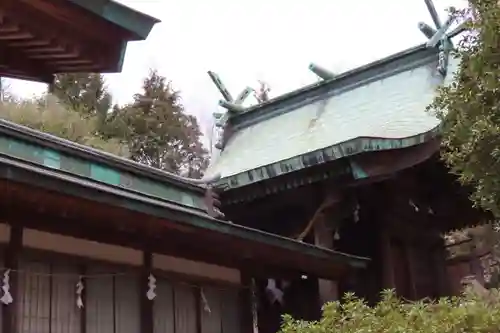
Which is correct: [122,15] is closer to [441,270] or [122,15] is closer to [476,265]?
[441,270]

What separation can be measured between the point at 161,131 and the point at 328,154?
20.4 m

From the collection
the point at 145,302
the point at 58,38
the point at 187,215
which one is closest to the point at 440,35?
the point at 187,215

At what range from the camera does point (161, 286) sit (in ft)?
26.6

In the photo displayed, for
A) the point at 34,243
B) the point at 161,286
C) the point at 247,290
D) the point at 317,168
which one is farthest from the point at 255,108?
the point at 34,243

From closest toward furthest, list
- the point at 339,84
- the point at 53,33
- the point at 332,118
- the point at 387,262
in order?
the point at 53,33, the point at 387,262, the point at 332,118, the point at 339,84

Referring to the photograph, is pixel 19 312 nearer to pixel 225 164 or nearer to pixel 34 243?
pixel 34 243

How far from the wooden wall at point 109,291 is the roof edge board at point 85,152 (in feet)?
4.02

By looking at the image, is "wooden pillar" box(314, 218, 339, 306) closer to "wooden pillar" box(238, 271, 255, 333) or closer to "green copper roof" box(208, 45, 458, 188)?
"green copper roof" box(208, 45, 458, 188)

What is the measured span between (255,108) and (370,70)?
104 inches

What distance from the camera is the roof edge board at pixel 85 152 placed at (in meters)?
7.51

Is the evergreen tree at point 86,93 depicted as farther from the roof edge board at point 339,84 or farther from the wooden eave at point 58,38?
the wooden eave at point 58,38

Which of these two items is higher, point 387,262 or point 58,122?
point 58,122

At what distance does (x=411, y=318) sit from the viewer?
233 inches

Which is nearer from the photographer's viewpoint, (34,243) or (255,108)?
(34,243)
